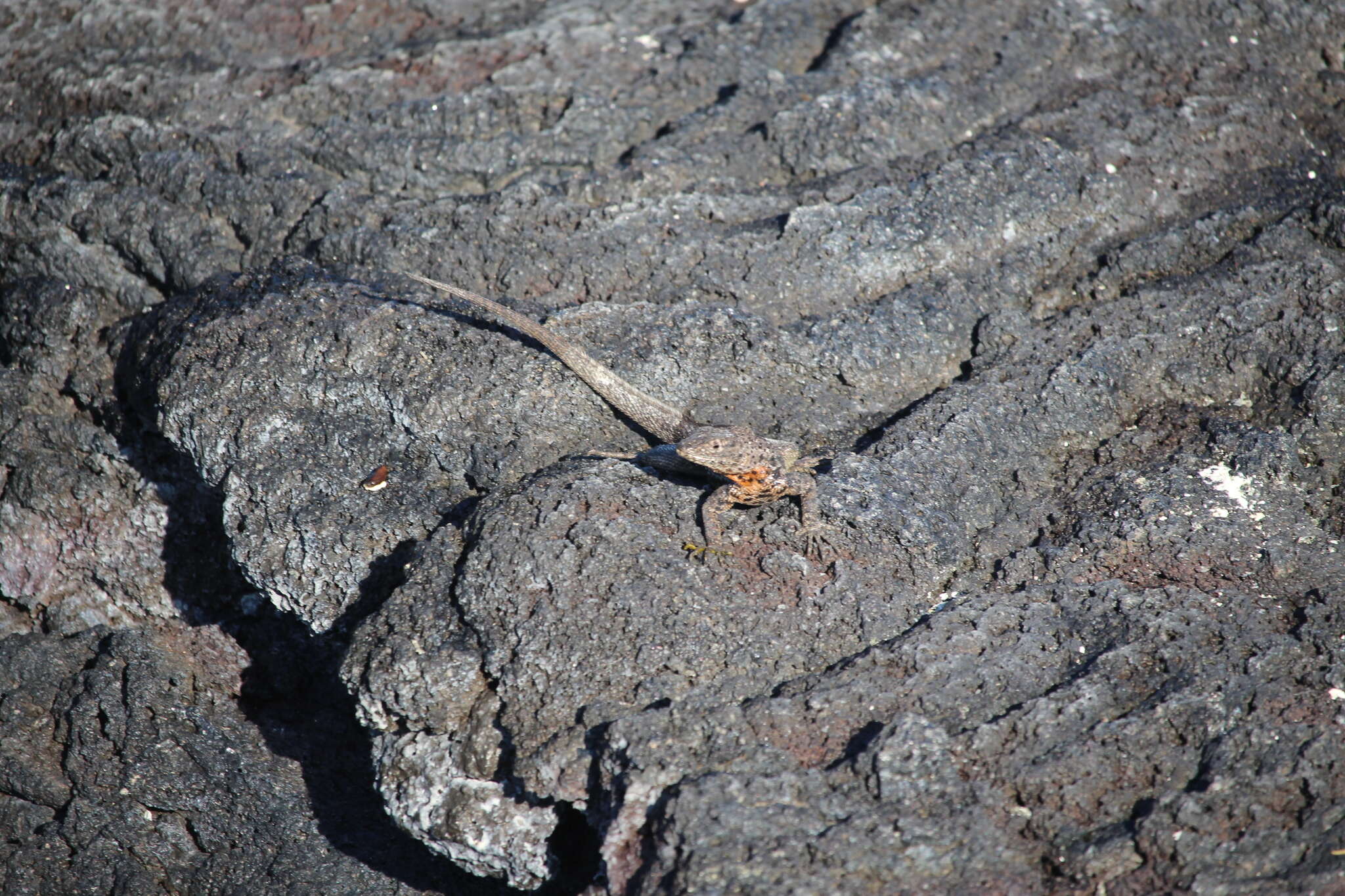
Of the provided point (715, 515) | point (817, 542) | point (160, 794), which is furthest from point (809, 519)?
point (160, 794)

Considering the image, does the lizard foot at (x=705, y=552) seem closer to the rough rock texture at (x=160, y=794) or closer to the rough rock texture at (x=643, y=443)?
the rough rock texture at (x=643, y=443)

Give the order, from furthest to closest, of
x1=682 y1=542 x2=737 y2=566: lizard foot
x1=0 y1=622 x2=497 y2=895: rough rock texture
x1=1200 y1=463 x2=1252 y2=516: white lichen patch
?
1. x1=0 y1=622 x2=497 y2=895: rough rock texture
2. x1=1200 y1=463 x2=1252 y2=516: white lichen patch
3. x1=682 y1=542 x2=737 y2=566: lizard foot

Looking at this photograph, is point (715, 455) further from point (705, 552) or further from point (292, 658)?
point (292, 658)

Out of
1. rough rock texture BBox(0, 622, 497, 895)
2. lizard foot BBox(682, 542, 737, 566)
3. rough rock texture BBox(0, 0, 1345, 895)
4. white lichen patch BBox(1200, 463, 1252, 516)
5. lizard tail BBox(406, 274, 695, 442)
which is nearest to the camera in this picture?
rough rock texture BBox(0, 0, 1345, 895)

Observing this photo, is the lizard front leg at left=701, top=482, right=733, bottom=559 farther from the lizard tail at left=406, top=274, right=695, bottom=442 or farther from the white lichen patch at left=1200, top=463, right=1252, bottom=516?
the white lichen patch at left=1200, top=463, right=1252, bottom=516

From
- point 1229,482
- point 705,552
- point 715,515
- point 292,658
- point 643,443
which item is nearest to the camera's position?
point 705,552

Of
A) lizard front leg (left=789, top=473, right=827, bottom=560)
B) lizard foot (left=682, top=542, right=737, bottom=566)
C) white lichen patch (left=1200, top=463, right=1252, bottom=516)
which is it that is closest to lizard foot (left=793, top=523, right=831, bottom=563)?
lizard front leg (left=789, top=473, right=827, bottom=560)
